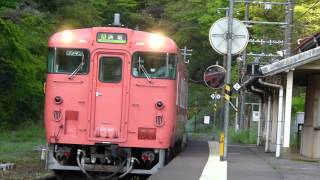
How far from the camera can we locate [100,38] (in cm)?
1483

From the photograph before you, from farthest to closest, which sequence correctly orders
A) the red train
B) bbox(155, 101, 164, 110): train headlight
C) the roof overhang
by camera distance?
the roof overhang < bbox(155, 101, 164, 110): train headlight < the red train

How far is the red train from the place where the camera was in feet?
47.7

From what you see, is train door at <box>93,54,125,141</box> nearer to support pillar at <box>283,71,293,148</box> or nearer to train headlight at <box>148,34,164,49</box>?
train headlight at <box>148,34,164,49</box>

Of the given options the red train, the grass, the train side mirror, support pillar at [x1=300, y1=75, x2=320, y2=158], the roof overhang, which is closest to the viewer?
the red train

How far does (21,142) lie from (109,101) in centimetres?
1393

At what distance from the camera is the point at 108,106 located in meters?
14.6

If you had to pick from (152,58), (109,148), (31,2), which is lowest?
(109,148)

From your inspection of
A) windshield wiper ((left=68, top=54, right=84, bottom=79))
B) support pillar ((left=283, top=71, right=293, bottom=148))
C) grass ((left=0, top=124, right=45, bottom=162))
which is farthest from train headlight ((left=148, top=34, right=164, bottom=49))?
support pillar ((left=283, top=71, right=293, bottom=148))

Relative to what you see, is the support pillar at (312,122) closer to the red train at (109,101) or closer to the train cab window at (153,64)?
the train cab window at (153,64)

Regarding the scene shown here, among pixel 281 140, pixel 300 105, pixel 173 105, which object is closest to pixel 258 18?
pixel 300 105

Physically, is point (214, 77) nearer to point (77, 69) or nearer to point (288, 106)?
point (288, 106)

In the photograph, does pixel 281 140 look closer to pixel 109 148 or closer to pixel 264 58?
pixel 109 148

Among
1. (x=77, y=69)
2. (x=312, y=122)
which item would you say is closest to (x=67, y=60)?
(x=77, y=69)

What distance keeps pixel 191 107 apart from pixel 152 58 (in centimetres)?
4676
